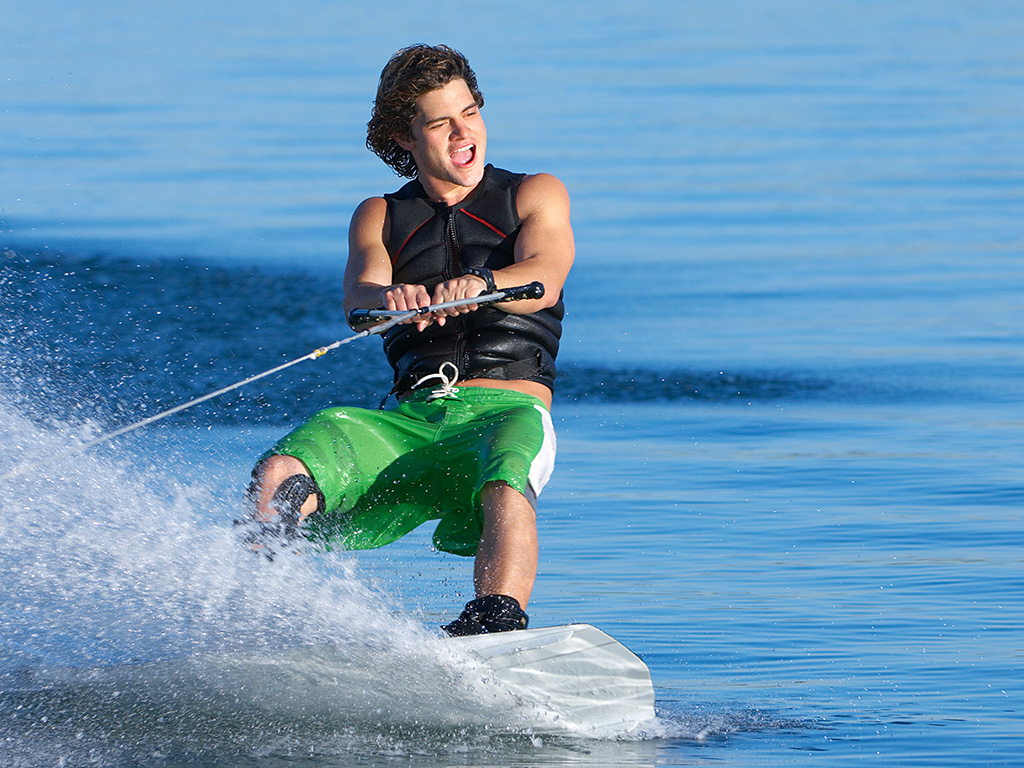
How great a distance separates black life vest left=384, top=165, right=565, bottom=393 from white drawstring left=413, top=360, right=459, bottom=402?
0.11 feet

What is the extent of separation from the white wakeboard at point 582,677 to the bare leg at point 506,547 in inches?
6.3

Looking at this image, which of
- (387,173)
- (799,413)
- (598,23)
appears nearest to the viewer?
(799,413)

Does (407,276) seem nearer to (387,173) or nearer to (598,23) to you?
(387,173)

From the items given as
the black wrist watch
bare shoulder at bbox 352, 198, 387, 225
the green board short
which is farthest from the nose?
the green board short

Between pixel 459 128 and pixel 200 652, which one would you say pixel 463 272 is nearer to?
pixel 459 128

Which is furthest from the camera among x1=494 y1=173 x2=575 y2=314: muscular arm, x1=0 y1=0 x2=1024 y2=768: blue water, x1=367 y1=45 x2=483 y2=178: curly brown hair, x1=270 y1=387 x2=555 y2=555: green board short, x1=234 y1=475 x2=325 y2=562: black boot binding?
x1=367 y1=45 x2=483 y2=178: curly brown hair

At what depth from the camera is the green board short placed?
16.8 ft

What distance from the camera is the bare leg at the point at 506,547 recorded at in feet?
15.9

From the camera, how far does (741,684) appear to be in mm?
5273

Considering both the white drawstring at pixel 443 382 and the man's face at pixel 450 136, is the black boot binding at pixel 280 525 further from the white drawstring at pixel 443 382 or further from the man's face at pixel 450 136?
the man's face at pixel 450 136

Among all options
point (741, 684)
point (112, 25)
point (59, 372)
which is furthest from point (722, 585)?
point (112, 25)

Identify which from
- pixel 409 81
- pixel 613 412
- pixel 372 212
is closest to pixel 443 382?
pixel 372 212

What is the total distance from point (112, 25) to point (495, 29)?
26.1ft

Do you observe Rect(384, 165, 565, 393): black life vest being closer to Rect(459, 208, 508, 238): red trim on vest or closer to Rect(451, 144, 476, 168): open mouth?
Rect(459, 208, 508, 238): red trim on vest
